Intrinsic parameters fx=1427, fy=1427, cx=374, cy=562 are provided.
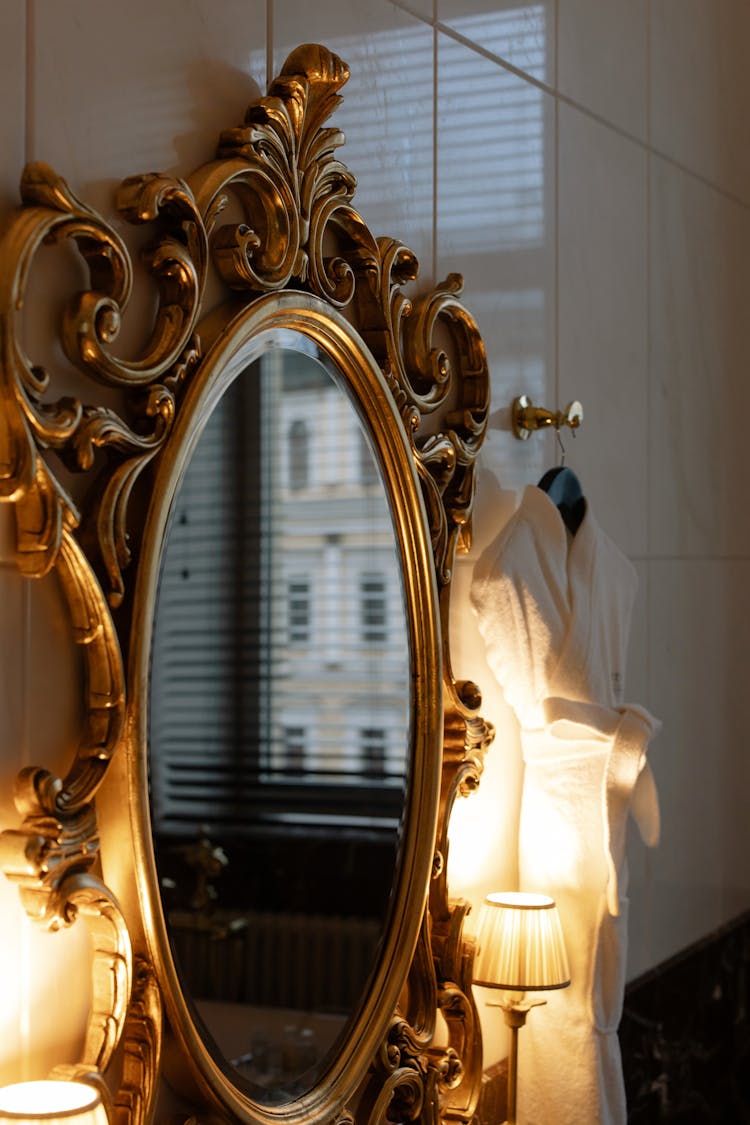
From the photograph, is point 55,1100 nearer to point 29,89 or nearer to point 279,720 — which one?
point 279,720

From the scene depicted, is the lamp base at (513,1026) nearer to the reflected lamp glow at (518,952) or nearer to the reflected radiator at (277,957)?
the reflected lamp glow at (518,952)

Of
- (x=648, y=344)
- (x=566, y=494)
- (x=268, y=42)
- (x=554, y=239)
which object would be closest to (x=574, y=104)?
(x=554, y=239)

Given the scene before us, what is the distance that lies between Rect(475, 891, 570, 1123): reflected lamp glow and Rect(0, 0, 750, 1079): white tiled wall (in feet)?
0.22

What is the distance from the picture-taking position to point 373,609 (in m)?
1.38

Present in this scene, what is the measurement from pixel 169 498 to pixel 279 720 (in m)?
0.25

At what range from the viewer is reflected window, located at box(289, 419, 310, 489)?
4.14 ft

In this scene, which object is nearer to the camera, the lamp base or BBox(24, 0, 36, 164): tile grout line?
BBox(24, 0, 36, 164): tile grout line

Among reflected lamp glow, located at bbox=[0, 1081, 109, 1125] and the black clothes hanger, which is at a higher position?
the black clothes hanger

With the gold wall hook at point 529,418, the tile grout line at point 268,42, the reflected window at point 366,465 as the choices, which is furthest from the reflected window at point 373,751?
the tile grout line at point 268,42

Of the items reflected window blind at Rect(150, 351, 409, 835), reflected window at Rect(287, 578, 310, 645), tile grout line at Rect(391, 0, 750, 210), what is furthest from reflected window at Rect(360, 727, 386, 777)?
tile grout line at Rect(391, 0, 750, 210)

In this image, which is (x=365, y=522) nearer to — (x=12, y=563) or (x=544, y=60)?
(x=12, y=563)

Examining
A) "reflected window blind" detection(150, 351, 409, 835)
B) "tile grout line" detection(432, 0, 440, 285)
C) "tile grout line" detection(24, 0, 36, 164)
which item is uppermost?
"tile grout line" detection(432, 0, 440, 285)

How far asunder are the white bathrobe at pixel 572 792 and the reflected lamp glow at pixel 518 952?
0.08m

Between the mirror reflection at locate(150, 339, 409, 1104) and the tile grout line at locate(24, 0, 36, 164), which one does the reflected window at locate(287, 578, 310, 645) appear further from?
the tile grout line at locate(24, 0, 36, 164)
